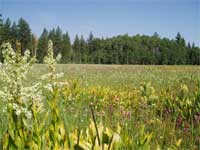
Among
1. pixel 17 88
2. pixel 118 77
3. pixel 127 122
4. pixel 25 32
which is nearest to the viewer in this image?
pixel 17 88

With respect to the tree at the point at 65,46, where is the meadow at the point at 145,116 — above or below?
below

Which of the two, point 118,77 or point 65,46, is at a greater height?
point 65,46

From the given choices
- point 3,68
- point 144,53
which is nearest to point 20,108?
point 3,68

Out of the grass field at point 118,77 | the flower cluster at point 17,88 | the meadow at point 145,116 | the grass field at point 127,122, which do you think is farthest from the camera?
the grass field at point 118,77

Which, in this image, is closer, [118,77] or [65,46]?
[65,46]

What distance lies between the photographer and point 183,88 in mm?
4613

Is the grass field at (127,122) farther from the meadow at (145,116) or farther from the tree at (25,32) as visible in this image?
the tree at (25,32)

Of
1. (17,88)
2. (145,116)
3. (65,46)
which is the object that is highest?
(65,46)

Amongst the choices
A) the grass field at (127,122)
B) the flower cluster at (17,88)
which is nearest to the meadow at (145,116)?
the grass field at (127,122)

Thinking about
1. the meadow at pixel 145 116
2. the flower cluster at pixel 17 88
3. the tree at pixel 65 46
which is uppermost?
the tree at pixel 65 46

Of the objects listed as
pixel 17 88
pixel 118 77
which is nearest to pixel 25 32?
pixel 17 88

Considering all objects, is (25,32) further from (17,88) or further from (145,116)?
(17,88)

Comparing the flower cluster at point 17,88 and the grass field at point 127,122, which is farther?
the grass field at point 127,122

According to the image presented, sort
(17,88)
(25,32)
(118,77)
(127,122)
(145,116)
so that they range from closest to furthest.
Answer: (17,88) → (127,122) → (25,32) → (145,116) → (118,77)
